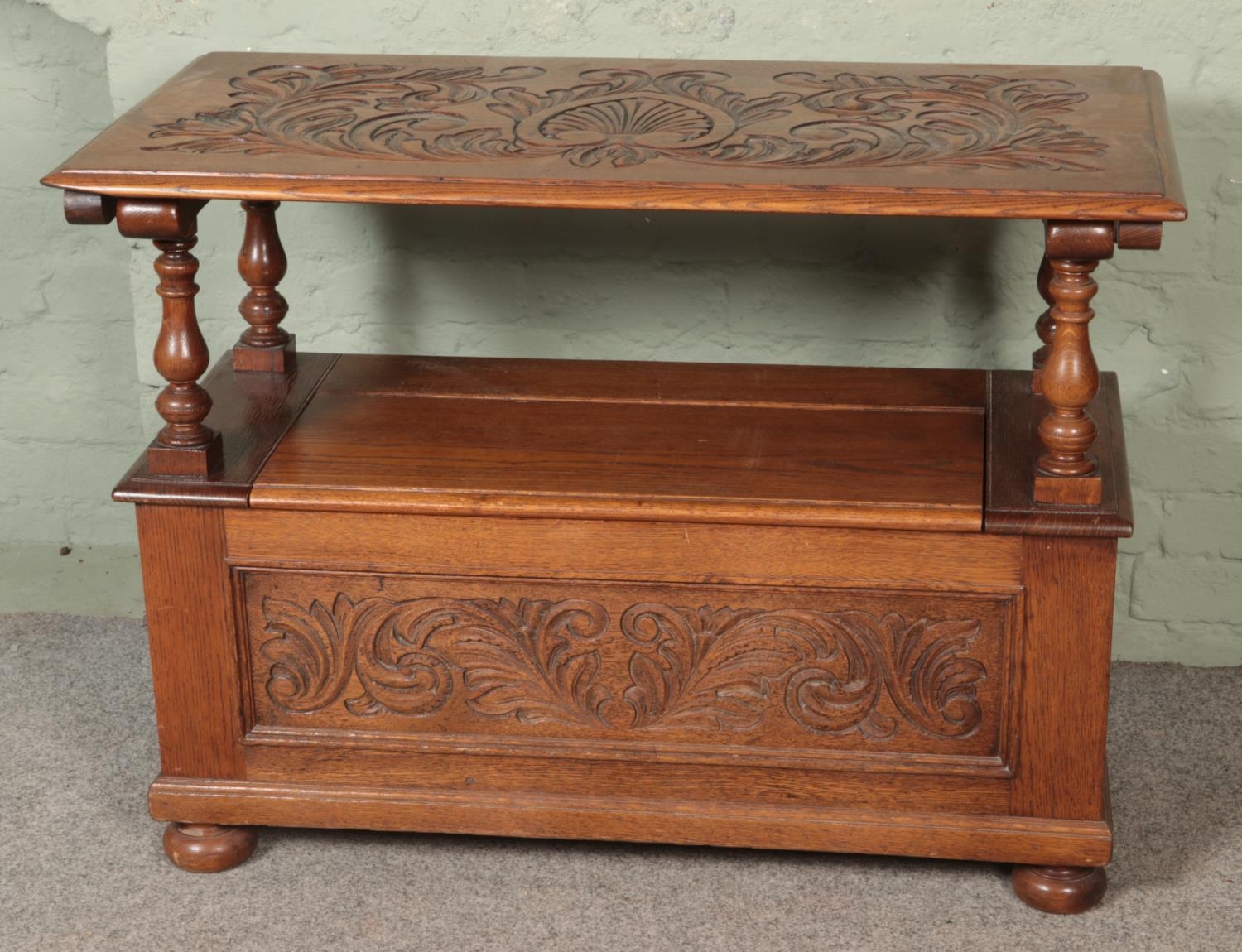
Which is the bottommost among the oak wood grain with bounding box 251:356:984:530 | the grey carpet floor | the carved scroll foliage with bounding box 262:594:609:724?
the grey carpet floor

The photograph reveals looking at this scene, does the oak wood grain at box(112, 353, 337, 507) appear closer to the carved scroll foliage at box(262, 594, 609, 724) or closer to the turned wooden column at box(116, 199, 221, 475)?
the turned wooden column at box(116, 199, 221, 475)

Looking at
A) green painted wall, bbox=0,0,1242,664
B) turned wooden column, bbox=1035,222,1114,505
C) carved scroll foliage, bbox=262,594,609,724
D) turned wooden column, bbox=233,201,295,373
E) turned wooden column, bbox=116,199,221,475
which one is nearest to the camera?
turned wooden column, bbox=1035,222,1114,505

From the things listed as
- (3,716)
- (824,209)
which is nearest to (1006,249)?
(824,209)

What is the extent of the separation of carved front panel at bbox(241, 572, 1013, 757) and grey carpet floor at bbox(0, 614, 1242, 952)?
0.24 meters

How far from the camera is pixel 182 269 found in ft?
7.90

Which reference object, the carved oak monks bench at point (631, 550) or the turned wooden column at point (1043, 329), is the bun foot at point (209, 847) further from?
the turned wooden column at point (1043, 329)

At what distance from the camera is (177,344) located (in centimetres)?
244

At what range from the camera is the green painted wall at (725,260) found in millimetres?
2977

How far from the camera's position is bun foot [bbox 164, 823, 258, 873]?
270cm

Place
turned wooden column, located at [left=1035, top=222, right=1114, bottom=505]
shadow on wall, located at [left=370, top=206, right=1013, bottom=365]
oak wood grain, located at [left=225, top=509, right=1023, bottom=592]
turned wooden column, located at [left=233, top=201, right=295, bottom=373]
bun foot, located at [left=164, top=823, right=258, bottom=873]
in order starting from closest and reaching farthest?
turned wooden column, located at [left=1035, top=222, right=1114, bottom=505] → oak wood grain, located at [left=225, top=509, right=1023, bottom=592] → bun foot, located at [left=164, top=823, right=258, bottom=873] → turned wooden column, located at [left=233, top=201, right=295, bottom=373] → shadow on wall, located at [left=370, top=206, right=1013, bottom=365]

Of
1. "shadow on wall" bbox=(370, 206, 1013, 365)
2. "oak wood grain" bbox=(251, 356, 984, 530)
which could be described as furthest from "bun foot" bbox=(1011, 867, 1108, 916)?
"shadow on wall" bbox=(370, 206, 1013, 365)

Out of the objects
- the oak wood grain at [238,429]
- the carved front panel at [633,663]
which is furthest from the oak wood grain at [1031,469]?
the oak wood grain at [238,429]

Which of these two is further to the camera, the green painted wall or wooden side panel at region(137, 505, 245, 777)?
the green painted wall

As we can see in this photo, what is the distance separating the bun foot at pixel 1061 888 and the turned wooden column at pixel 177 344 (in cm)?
138
